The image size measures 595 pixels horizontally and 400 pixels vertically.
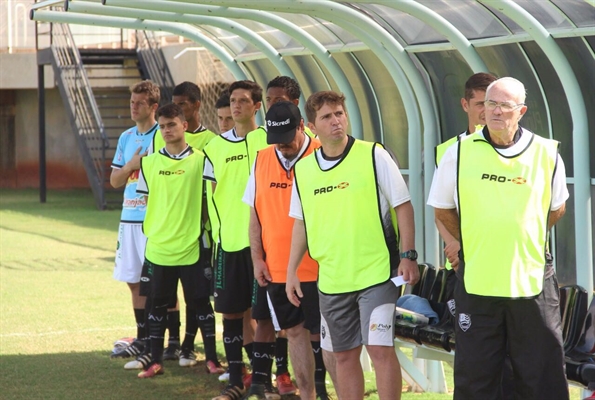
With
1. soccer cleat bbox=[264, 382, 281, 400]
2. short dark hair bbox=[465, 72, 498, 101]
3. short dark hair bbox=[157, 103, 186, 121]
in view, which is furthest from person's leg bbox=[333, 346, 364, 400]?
short dark hair bbox=[157, 103, 186, 121]

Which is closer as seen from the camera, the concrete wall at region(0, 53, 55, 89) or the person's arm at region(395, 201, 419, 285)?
the person's arm at region(395, 201, 419, 285)

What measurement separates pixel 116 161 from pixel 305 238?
306 cm

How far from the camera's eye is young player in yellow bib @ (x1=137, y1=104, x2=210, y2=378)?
289 inches

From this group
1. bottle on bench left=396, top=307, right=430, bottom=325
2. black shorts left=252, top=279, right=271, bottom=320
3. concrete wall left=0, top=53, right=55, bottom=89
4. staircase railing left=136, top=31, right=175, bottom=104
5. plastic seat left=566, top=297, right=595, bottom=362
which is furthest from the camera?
concrete wall left=0, top=53, right=55, bottom=89

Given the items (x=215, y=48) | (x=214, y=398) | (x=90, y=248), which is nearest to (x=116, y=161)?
(x=215, y=48)

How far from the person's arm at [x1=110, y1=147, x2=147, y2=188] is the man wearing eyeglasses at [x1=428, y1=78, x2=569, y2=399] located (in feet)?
12.2

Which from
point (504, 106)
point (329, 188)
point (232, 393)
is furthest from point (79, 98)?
point (504, 106)

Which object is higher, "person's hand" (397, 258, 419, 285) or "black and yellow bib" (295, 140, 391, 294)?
"black and yellow bib" (295, 140, 391, 294)

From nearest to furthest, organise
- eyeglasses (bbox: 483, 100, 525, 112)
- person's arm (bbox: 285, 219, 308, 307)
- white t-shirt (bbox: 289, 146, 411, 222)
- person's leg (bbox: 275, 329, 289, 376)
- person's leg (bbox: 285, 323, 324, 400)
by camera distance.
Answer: eyeglasses (bbox: 483, 100, 525, 112) → white t-shirt (bbox: 289, 146, 411, 222) → person's arm (bbox: 285, 219, 308, 307) → person's leg (bbox: 285, 323, 324, 400) → person's leg (bbox: 275, 329, 289, 376)

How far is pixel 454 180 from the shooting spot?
4.76 m

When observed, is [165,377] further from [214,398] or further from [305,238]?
[305,238]

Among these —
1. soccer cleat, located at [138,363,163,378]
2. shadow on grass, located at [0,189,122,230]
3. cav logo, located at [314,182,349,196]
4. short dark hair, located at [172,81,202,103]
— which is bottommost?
soccer cleat, located at [138,363,163,378]

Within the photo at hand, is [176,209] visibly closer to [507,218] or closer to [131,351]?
[131,351]

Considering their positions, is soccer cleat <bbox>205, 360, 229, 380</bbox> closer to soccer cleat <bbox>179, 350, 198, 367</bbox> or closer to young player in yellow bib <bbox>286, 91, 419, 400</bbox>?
soccer cleat <bbox>179, 350, 198, 367</bbox>
